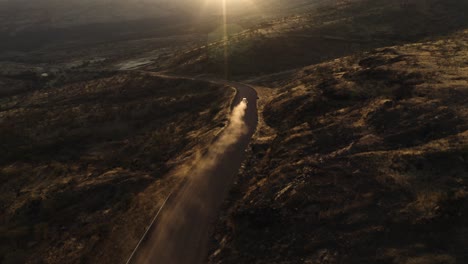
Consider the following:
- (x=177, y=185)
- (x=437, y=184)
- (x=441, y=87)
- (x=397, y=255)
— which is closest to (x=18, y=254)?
(x=177, y=185)

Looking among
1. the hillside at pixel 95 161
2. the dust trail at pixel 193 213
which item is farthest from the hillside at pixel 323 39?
the dust trail at pixel 193 213

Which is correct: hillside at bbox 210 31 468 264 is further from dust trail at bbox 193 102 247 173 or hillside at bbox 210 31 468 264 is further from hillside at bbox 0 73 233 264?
hillside at bbox 0 73 233 264

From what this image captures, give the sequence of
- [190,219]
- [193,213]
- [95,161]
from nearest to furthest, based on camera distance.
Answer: [190,219], [193,213], [95,161]

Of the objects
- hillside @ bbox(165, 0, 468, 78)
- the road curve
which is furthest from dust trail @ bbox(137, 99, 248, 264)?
hillside @ bbox(165, 0, 468, 78)

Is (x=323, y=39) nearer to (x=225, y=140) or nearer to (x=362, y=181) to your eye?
(x=225, y=140)

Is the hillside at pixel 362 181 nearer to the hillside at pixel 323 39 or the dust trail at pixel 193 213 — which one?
the dust trail at pixel 193 213

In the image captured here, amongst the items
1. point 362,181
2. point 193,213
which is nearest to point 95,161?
point 193,213
